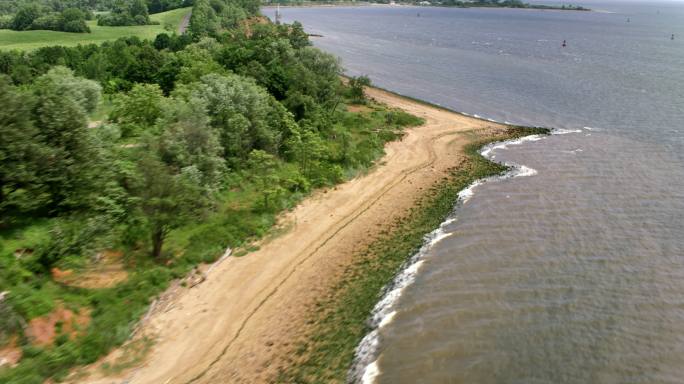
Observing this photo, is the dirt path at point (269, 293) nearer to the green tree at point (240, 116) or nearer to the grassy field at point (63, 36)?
the green tree at point (240, 116)

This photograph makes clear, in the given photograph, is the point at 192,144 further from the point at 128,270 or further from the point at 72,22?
the point at 72,22

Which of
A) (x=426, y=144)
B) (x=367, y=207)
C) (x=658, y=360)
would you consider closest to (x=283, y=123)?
(x=367, y=207)

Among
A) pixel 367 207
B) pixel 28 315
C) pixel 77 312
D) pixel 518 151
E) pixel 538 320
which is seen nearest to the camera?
pixel 28 315

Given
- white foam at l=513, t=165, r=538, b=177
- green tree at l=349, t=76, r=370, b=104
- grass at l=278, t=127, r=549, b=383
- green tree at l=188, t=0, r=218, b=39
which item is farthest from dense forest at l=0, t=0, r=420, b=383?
green tree at l=188, t=0, r=218, b=39

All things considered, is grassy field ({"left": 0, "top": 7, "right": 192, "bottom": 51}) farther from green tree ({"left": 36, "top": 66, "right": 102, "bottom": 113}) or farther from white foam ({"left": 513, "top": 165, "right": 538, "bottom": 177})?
white foam ({"left": 513, "top": 165, "right": 538, "bottom": 177})

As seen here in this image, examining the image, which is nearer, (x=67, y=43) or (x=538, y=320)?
(x=538, y=320)

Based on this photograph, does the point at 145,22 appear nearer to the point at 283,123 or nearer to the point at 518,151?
the point at 283,123

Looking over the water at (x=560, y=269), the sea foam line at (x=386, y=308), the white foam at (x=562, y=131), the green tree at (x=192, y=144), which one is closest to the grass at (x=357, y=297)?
the sea foam line at (x=386, y=308)
